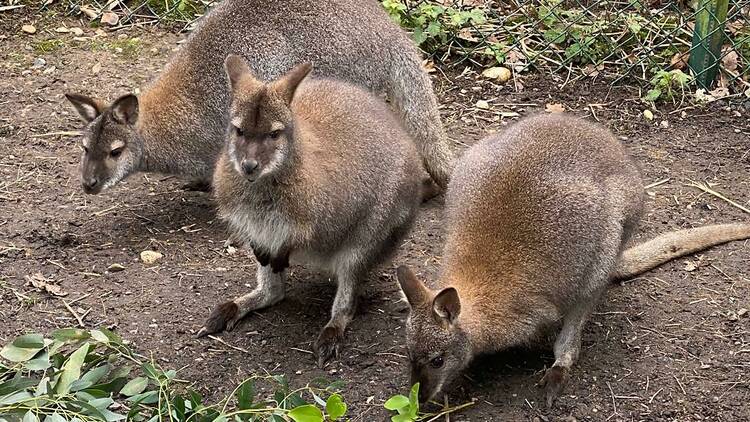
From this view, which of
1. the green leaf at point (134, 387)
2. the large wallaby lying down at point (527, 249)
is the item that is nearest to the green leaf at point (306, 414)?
the large wallaby lying down at point (527, 249)

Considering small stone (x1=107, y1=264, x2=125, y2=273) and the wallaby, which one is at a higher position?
the wallaby

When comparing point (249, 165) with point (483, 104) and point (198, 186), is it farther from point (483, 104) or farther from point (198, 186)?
point (483, 104)

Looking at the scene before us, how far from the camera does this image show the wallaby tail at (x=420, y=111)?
217 inches

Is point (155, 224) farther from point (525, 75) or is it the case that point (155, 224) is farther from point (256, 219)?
point (525, 75)

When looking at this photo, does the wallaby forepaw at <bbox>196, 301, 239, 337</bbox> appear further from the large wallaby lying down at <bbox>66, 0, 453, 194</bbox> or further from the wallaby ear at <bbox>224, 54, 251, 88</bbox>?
the large wallaby lying down at <bbox>66, 0, 453, 194</bbox>

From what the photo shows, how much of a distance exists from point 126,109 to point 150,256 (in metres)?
0.78

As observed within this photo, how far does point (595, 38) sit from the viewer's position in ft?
22.8

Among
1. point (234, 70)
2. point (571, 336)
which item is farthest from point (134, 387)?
point (571, 336)

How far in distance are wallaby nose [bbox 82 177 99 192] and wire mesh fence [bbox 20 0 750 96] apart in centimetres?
231

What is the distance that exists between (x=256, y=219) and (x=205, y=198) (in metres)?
1.56

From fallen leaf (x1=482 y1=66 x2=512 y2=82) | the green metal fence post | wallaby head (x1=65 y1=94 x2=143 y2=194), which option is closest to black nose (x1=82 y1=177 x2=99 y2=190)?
wallaby head (x1=65 y1=94 x2=143 y2=194)

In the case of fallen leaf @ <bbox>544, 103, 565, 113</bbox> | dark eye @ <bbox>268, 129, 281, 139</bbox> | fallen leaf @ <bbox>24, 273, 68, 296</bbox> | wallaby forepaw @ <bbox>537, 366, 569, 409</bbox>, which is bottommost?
fallen leaf @ <bbox>544, 103, 565, 113</bbox>

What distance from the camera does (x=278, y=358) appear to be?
14.6 ft

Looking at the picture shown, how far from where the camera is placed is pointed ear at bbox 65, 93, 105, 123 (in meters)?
5.23
